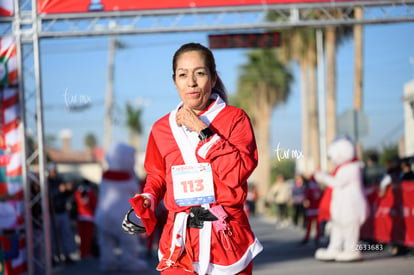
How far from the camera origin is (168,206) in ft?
11.3

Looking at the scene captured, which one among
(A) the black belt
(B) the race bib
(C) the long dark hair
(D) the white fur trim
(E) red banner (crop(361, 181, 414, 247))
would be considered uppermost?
(C) the long dark hair

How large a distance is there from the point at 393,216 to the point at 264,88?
35.8 m

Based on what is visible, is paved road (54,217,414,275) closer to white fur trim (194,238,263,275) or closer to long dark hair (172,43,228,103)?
white fur trim (194,238,263,275)

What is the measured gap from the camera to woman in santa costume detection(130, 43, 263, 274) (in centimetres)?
328

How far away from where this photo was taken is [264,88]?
47.4 meters

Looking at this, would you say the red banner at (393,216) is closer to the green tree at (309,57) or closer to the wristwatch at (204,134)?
the wristwatch at (204,134)

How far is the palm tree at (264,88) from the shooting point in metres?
45.2

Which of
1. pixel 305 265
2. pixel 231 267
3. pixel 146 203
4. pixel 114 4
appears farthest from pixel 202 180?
pixel 305 265

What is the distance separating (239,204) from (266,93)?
147 ft

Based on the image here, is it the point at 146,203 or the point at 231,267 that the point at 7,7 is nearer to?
the point at 146,203

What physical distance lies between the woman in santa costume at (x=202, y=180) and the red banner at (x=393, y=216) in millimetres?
8226

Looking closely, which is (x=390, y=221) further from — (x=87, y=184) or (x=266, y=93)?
(x=266, y=93)

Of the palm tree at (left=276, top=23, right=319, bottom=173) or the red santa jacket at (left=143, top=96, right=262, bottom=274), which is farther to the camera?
the palm tree at (left=276, top=23, right=319, bottom=173)

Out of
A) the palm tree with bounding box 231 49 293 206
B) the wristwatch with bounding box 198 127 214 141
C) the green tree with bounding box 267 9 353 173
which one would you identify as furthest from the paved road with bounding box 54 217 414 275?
the palm tree with bounding box 231 49 293 206
